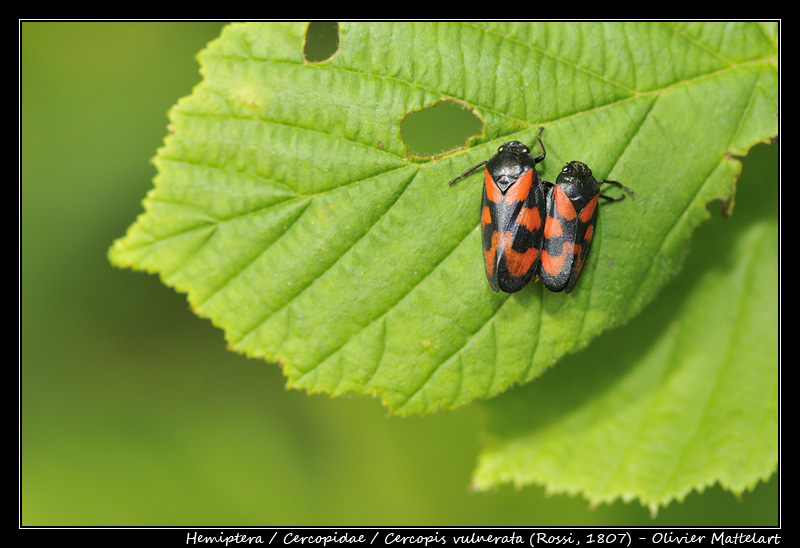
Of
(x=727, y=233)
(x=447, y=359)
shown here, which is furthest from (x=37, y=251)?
(x=727, y=233)

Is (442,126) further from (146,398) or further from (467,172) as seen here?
(146,398)

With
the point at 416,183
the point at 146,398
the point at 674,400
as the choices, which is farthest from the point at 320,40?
the point at 146,398

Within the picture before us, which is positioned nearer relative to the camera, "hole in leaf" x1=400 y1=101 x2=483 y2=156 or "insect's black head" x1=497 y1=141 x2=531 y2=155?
"insect's black head" x1=497 y1=141 x2=531 y2=155

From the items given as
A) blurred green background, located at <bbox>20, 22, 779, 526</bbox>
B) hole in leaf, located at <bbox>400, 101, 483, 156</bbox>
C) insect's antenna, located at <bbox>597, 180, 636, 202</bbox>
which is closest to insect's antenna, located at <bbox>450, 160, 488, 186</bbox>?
insect's antenna, located at <bbox>597, 180, 636, 202</bbox>

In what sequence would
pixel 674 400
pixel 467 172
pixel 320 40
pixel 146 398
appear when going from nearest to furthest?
1. pixel 320 40
2. pixel 467 172
3. pixel 674 400
4. pixel 146 398

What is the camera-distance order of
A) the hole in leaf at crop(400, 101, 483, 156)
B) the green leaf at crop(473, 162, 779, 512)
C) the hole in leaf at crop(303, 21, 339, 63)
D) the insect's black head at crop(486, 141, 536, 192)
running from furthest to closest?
1. the hole in leaf at crop(400, 101, 483, 156)
2. the green leaf at crop(473, 162, 779, 512)
3. the insect's black head at crop(486, 141, 536, 192)
4. the hole in leaf at crop(303, 21, 339, 63)

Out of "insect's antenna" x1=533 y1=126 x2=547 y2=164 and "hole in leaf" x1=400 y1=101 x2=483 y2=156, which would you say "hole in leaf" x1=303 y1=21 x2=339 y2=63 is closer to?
"hole in leaf" x1=400 y1=101 x2=483 y2=156
